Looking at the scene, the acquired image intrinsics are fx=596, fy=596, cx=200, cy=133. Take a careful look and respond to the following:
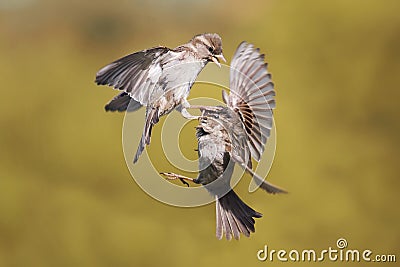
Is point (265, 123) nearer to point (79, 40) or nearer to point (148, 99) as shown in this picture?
point (148, 99)

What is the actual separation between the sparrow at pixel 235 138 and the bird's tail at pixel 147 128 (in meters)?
0.04

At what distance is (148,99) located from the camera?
1.82 ft

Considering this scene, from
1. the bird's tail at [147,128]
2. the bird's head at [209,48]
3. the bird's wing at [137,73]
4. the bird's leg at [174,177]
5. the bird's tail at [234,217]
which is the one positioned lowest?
the bird's tail at [234,217]

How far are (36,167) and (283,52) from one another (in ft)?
2.13

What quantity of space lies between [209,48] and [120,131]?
2.74ft

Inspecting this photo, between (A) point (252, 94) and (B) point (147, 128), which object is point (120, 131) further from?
(B) point (147, 128)

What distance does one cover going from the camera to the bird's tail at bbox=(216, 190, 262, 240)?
63cm

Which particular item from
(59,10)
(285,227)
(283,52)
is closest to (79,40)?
(59,10)

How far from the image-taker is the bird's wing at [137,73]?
0.55 meters

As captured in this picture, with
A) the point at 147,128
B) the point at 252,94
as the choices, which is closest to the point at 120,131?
the point at 252,94

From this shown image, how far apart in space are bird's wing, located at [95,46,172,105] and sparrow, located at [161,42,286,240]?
0.06 metres

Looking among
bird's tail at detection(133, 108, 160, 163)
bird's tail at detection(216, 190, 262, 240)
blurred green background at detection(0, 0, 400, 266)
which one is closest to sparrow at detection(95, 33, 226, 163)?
bird's tail at detection(133, 108, 160, 163)

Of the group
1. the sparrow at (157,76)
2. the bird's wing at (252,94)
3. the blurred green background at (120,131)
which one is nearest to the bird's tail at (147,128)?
the sparrow at (157,76)

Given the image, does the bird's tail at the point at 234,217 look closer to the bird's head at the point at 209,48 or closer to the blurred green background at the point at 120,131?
the bird's head at the point at 209,48
